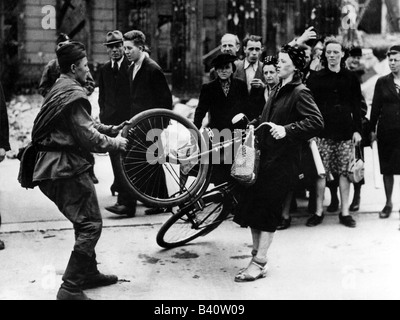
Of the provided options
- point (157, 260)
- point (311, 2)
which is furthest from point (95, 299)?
point (311, 2)

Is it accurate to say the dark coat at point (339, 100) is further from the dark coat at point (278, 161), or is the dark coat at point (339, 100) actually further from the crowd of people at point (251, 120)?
the dark coat at point (278, 161)

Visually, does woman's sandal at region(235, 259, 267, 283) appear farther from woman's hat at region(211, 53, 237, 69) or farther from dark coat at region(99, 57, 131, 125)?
dark coat at region(99, 57, 131, 125)

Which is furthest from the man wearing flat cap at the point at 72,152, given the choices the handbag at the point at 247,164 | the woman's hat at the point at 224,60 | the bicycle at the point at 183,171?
the woman's hat at the point at 224,60

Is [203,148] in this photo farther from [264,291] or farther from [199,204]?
[264,291]

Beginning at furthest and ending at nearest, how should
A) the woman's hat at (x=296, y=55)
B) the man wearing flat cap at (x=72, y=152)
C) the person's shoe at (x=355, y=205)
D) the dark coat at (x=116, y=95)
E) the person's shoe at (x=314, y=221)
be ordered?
1. the dark coat at (x=116, y=95)
2. the person's shoe at (x=355, y=205)
3. the person's shoe at (x=314, y=221)
4. the woman's hat at (x=296, y=55)
5. the man wearing flat cap at (x=72, y=152)

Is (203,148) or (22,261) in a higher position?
(203,148)

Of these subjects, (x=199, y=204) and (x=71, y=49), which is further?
(x=199, y=204)

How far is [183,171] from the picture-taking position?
18.8 feet

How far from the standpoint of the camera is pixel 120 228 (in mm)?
6613

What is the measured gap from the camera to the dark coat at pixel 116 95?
7.44 metres

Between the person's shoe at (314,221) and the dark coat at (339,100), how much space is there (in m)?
0.85
